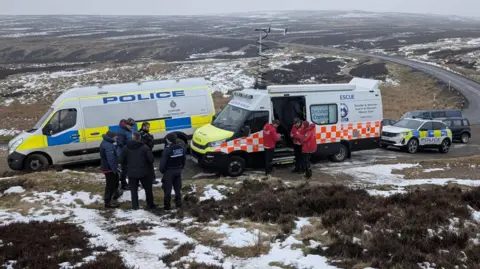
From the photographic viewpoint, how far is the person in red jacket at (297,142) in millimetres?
13152

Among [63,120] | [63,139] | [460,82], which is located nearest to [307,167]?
[63,139]

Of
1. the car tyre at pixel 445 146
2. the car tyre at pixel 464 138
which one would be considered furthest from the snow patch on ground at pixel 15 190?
the car tyre at pixel 464 138

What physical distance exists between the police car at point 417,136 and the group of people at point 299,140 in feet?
25.7

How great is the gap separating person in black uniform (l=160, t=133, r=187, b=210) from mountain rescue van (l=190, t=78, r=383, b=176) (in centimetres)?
402

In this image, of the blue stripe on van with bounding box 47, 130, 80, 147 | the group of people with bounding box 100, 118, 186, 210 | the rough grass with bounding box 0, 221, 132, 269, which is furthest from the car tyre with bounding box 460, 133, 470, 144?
the rough grass with bounding box 0, 221, 132, 269

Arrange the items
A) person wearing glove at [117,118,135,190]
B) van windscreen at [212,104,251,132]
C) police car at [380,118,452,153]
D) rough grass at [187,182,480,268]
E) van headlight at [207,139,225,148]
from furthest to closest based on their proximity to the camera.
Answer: police car at [380,118,452,153], van windscreen at [212,104,251,132], van headlight at [207,139,225,148], person wearing glove at [117,118,135,190], rough grass at [187,182,480,268]

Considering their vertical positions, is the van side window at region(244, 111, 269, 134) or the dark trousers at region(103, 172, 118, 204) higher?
the van side window at region(244, 111, 269, 134)

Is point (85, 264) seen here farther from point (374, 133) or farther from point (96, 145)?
point (374, 133)

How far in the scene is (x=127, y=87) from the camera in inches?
617

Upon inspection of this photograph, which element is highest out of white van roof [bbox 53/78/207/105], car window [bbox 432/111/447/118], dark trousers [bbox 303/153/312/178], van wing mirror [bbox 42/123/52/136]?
white van roof [bbox 53/78/207/105]

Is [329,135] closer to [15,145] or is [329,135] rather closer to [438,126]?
[438,126]

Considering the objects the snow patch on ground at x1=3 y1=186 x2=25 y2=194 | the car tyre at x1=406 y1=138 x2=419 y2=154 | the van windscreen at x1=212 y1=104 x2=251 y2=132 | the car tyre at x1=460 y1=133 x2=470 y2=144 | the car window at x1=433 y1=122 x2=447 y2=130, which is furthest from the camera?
the car tyre at x1=460 y1=133 x2=470 y2=144

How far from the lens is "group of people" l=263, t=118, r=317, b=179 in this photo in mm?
13000

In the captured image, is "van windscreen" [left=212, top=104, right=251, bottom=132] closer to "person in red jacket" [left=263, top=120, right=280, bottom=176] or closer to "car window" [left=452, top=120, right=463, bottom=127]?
"person in red jacket" [left=263, top=120, right=280, bottom=176]
